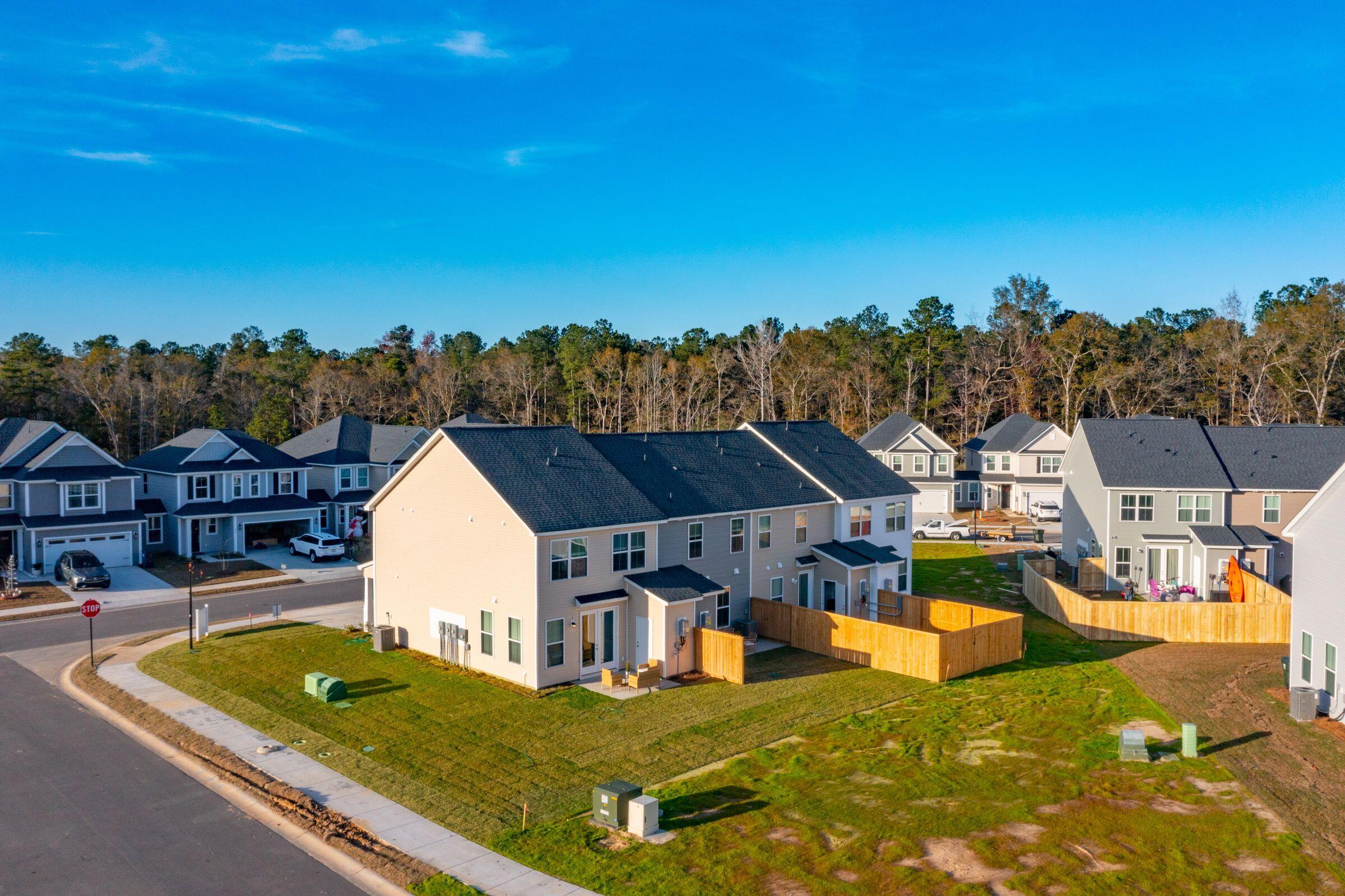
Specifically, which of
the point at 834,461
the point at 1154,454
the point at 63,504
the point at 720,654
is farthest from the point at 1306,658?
the point at 63,504

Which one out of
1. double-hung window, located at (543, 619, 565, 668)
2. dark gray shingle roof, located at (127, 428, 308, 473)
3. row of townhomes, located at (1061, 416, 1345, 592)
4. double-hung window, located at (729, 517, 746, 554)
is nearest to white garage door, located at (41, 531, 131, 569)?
dark gray shingle roof, located at (127, 428, 308, 473)

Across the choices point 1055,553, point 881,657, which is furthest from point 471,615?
point 1055,553

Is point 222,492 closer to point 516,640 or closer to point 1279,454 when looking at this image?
point 516,640

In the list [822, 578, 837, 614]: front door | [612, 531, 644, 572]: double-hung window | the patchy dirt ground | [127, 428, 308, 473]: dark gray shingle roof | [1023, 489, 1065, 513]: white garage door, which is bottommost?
the patchy dirt ground

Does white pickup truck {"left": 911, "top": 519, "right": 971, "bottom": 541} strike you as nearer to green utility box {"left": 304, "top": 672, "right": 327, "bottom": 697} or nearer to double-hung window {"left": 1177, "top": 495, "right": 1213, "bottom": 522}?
double-hung window {"left": 1177, "top": 495, "right": 1213, "bottom": 522}

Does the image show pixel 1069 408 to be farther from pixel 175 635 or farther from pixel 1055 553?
pixel 175 635

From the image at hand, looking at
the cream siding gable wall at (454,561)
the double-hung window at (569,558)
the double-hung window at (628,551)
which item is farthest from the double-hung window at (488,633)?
the double-hung window at (628,551)

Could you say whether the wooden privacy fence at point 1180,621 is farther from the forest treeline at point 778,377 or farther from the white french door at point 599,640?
the forest treeline at point 778,377
